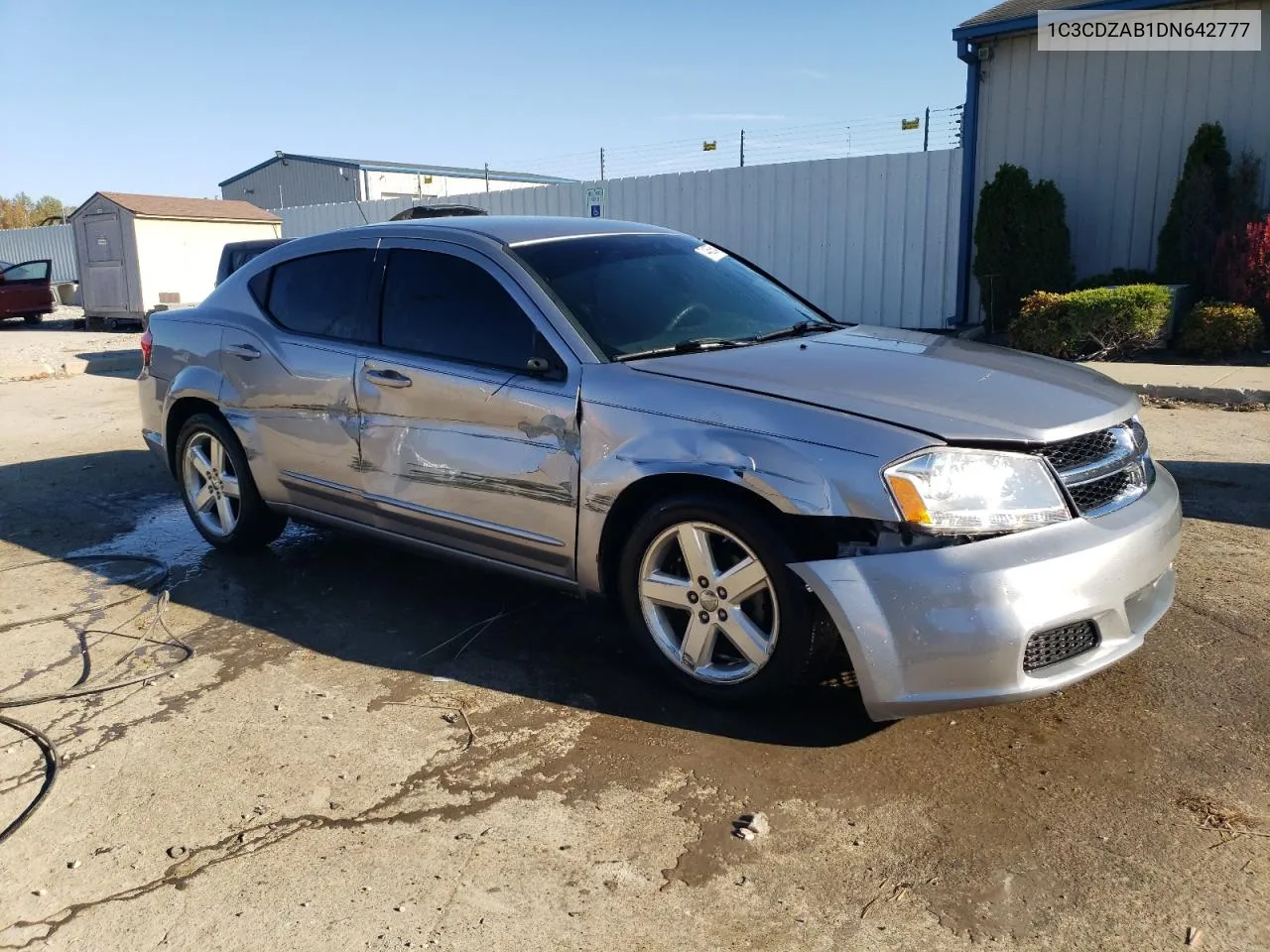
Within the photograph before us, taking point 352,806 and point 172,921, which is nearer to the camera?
point 172,921

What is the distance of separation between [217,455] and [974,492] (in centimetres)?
393

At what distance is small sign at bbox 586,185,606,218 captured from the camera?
1788cm

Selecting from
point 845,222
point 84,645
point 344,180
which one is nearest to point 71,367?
point 845,222

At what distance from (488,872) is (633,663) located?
1373 mm

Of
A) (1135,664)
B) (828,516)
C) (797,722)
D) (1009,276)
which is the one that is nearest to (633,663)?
(797,722)

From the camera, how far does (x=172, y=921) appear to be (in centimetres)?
257

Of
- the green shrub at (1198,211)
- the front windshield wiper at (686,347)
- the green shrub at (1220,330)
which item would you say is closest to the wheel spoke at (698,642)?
the front windshield wiper at (686,347)

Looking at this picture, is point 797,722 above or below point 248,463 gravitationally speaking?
below

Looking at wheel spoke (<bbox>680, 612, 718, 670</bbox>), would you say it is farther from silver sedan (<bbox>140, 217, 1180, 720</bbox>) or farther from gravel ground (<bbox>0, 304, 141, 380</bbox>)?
gravel ground (<bbox>0, 304, 141, 380</bbox>)

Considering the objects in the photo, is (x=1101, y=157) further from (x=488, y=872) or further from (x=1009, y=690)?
(x=488, y=872)

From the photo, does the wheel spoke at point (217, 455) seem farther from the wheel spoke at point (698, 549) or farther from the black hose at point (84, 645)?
the wheel spoke at point (698, 549)

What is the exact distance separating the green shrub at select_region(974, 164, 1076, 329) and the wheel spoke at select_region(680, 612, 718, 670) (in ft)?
34.8

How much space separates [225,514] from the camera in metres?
5.39

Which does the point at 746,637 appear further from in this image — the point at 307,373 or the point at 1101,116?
the point at 1101,116
